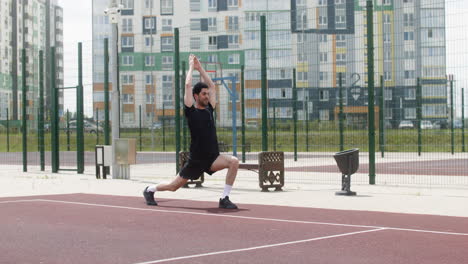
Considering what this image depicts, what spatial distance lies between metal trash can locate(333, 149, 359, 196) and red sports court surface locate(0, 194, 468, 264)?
2242 mm

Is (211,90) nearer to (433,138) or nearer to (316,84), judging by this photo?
(316,84)

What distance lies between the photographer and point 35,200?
13.0 m

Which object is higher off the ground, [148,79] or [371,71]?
[148,79]

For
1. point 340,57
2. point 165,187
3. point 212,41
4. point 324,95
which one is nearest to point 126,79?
point 212,41

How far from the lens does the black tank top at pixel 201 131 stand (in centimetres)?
1096

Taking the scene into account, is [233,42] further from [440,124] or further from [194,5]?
[194,5]

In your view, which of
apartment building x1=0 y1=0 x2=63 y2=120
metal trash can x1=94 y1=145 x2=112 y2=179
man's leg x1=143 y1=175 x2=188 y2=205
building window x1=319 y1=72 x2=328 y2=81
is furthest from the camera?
apartment building x1=0 y1=0 x2=63 y2=120

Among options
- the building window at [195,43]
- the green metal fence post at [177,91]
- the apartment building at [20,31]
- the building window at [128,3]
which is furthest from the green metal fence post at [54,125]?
the apartment building at [20,31]

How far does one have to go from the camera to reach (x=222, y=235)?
8.43m

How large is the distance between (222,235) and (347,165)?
5.35 metres

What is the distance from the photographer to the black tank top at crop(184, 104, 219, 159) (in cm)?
1096

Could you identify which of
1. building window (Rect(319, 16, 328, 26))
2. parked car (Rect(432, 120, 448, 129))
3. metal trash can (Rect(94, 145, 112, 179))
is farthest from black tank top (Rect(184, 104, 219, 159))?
parked car (Rect(432, 120, 448, 129))

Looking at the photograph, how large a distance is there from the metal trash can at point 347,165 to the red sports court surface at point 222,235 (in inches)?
88.3

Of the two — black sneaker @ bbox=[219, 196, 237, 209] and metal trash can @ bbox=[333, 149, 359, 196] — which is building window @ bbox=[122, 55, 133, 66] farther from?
black sneaker @ bbox=[219, 196, 237, 209]
